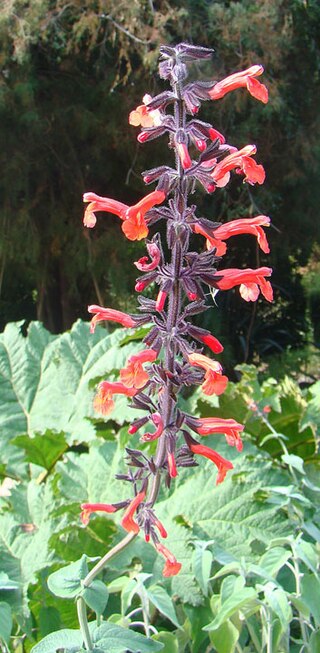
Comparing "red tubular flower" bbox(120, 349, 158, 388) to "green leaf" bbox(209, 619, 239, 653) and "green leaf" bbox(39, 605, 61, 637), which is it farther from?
"green leaf" bbox(39, 605, 61, 637)

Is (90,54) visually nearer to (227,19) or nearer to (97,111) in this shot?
(97,111)

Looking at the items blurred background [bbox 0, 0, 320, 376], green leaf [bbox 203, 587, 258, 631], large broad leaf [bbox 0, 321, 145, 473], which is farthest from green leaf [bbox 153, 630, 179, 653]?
blurred background [bbox 0, 0, 320, 376]

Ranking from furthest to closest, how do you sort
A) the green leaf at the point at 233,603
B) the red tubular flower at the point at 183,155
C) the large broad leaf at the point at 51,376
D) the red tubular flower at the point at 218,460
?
the large broad leaf at the point at 51,376, the green leaf at the point at 233,603, the red tubular flower at the point at 218,460, the red tubular flower at the point at 183,155

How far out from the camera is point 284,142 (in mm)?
3750

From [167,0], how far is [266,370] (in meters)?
2.21

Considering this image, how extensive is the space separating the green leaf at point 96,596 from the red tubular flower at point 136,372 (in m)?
0.26

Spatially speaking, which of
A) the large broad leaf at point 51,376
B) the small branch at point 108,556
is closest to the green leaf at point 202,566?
the small branch at point 108,556

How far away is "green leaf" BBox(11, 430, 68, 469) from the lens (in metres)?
1.80

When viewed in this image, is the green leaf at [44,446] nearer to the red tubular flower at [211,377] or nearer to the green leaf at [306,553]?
the green leaf at [306,553]

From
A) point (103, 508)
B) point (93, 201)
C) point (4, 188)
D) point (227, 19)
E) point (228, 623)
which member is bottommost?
point (228, 623)

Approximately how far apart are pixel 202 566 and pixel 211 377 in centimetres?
46

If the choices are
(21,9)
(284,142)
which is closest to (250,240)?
(284,142)

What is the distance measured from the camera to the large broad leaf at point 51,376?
2061mm

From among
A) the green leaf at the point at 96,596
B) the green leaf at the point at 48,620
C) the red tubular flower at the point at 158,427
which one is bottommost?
the green leaf at the point at 48,620
